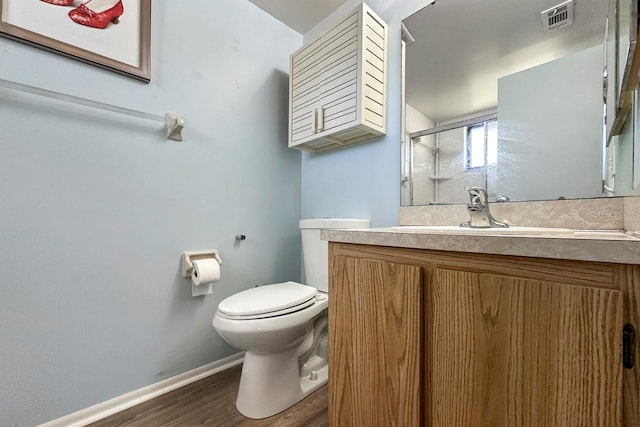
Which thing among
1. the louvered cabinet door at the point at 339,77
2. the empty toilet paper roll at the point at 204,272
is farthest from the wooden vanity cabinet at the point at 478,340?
the louvered cabinet door at the point at 339,77

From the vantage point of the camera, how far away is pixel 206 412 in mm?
1138

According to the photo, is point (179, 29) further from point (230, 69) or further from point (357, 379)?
point (357, 379)

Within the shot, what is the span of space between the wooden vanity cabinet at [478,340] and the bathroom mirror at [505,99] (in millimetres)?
653

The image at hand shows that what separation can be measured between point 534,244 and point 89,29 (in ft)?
5.48

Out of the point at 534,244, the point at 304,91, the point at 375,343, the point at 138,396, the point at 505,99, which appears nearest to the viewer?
the point at 534,244

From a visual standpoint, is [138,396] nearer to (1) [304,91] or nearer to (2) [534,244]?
(2) [534,244]

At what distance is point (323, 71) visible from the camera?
147cm

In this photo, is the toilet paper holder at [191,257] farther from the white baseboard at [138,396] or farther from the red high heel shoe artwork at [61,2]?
the red high heel shoe artwork at [61,2]

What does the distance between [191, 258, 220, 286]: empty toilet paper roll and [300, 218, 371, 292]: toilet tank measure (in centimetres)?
51

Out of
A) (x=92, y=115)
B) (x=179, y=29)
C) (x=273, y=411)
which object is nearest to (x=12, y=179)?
(x=92, y=115)

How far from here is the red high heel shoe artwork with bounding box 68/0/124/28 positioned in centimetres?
107

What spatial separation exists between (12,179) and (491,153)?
1809 mm

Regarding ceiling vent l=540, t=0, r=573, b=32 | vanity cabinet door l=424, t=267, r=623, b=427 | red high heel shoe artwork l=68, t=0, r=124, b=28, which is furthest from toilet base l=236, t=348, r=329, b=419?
ceiling vent l=540, t=0, r=573, b=32

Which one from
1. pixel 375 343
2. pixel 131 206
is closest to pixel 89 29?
pixel 131 206
